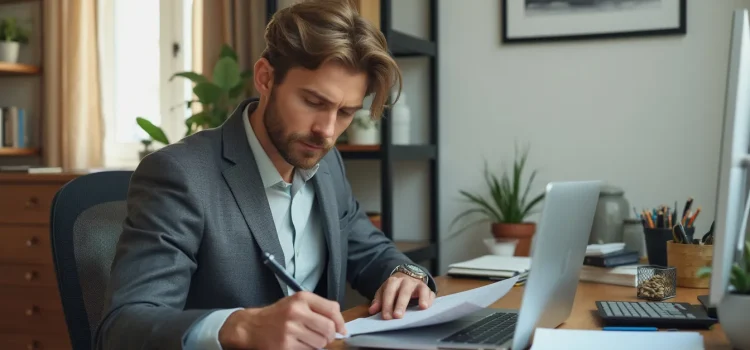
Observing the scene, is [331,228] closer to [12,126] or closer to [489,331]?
[489,331]

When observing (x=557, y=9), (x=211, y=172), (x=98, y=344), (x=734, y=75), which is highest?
(x=557, y=9)

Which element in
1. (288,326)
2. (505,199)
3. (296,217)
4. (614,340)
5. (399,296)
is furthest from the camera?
(505,199)

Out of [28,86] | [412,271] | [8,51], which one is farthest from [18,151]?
[412,271]

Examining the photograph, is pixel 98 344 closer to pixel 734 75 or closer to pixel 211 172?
pixel 211 172

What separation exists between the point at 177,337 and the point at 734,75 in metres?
0.76

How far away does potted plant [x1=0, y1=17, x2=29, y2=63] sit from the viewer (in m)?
3.71

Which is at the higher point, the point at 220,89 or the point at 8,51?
the point at 8,51

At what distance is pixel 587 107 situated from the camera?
273 cm

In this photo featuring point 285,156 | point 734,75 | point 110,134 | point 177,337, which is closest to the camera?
point 734,75

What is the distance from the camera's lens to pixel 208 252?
1388 millimetres

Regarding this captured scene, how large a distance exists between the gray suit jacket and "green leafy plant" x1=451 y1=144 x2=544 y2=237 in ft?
3.60

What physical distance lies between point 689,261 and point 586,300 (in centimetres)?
31

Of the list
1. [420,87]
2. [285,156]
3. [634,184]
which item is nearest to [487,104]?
[420,87]

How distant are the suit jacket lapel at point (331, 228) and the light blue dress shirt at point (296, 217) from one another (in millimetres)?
27
